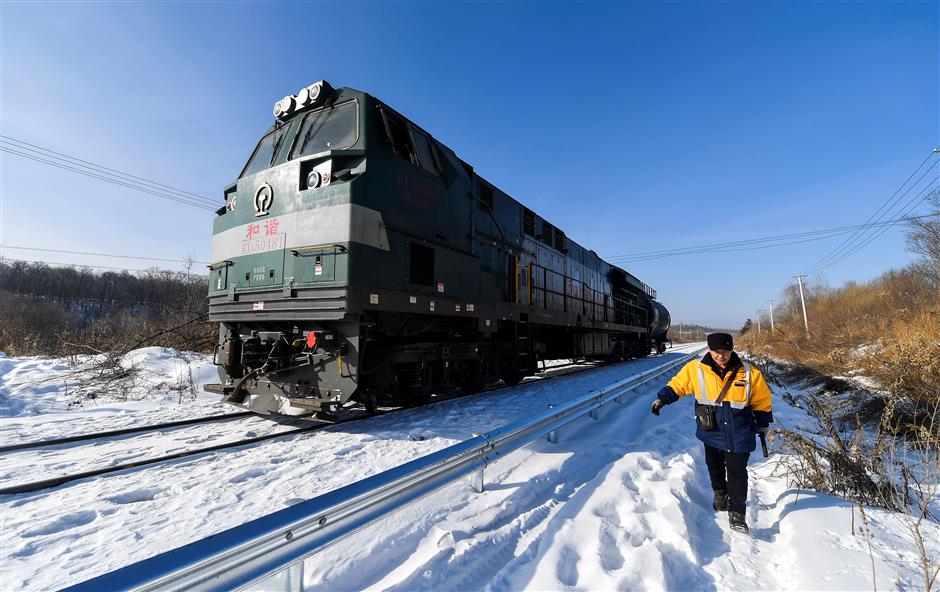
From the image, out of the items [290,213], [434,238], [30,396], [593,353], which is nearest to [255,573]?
[290,213]

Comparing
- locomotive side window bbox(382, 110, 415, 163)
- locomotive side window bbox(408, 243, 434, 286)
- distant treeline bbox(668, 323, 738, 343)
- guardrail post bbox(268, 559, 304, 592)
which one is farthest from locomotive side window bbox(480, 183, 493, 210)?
distant treeline bbox(668, 323, 738, 343)

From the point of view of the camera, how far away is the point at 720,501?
3.15 meters

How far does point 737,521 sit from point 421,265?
14.6ft

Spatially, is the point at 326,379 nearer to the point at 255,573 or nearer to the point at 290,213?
the point at 290,213

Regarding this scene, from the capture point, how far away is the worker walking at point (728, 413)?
306 cm

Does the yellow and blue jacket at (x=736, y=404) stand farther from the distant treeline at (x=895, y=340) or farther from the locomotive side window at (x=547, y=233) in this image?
the locomotive side window at (x=547, y=233)

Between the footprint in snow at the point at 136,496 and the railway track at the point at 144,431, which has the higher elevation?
the railway track at the point at 144,431

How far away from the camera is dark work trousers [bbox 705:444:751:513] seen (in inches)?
116

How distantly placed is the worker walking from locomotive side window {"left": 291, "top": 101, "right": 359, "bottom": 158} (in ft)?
15.3

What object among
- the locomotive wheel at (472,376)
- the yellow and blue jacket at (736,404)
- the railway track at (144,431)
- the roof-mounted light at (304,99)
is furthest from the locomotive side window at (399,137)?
the yellow and blue jacket at (736,404)

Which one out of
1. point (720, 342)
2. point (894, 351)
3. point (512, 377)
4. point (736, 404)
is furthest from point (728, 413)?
point (512, 377)

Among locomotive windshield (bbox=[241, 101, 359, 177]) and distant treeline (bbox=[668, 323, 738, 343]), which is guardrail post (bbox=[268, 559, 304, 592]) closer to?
locomotive windshield (bbox=[241, 101, 359, 177])

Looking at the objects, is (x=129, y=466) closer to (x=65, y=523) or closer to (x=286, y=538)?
(x=65, y=523)

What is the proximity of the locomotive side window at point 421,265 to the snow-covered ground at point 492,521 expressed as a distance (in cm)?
210
